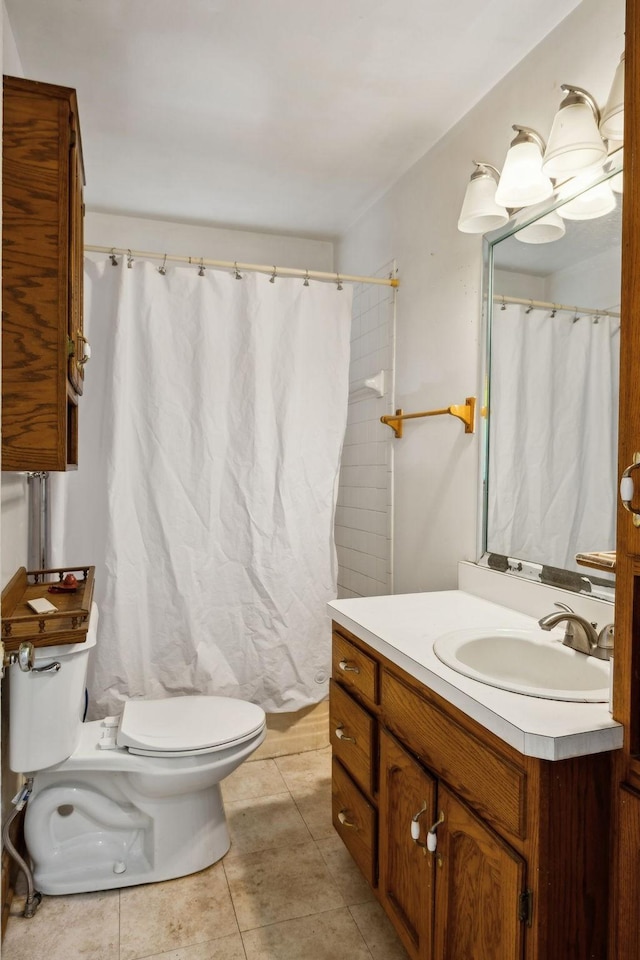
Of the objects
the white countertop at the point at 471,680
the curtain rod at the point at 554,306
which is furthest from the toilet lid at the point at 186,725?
the curtain rod at the point at 554,306

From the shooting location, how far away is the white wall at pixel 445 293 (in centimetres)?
159

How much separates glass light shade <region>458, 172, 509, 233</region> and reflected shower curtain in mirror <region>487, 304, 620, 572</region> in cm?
25

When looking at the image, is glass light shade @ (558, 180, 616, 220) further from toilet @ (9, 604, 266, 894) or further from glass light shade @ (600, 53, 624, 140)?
toilet @ (9, 604, 266, 894)

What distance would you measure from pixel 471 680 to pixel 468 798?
208 mm

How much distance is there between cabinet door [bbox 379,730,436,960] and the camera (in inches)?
48.7

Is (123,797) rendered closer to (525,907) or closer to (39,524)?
(39,524)

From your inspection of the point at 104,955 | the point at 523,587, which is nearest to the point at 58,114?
the point at 523,587

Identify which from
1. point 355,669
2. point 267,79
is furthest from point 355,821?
point 267,79

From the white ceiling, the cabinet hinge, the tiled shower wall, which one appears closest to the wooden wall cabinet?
the white ceiling

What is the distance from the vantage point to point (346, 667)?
64.7 inches

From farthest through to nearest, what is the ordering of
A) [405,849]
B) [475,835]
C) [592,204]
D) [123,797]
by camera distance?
[123,797]
[592,204]
[405,849]
[475,835]

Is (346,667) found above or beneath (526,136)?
beneath

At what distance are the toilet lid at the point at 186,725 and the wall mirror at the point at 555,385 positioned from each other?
0.91 meters

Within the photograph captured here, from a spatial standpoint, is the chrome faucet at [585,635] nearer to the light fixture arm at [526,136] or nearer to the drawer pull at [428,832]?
the drawer pull at [428,832]
